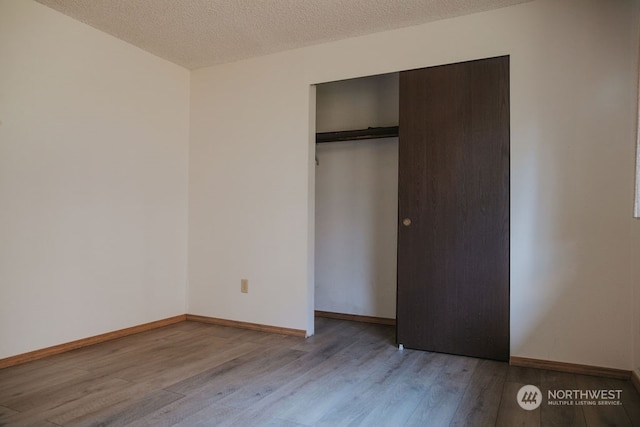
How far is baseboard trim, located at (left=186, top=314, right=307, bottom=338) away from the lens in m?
3.24

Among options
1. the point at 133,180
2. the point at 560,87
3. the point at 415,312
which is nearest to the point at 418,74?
the point at 560,87

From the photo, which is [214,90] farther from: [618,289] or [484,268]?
[618,289]

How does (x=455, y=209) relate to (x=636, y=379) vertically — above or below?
above

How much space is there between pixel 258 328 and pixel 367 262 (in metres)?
1.16

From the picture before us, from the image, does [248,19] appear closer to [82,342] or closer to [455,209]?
[455,209]

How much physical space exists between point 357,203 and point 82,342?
249 centimetres

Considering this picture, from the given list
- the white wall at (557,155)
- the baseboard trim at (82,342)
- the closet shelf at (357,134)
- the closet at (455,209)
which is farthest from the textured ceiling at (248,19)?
the baseboard trim at (82,342)

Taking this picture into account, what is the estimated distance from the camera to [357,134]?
146 inches

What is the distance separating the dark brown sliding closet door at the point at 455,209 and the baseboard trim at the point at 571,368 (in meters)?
0.09

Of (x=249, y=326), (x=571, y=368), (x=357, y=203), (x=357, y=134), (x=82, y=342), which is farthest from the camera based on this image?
(x=357, y=203)

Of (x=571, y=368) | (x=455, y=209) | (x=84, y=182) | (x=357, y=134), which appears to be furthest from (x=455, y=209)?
(x=84, y=182)

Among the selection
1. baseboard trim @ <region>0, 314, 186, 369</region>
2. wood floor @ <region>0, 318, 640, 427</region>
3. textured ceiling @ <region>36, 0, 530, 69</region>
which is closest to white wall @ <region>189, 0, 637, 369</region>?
textured ceiling @ <region>36, 0, 530, 69</region>

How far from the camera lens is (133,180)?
10.8 feet

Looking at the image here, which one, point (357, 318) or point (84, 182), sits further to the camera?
point (357, 318)
